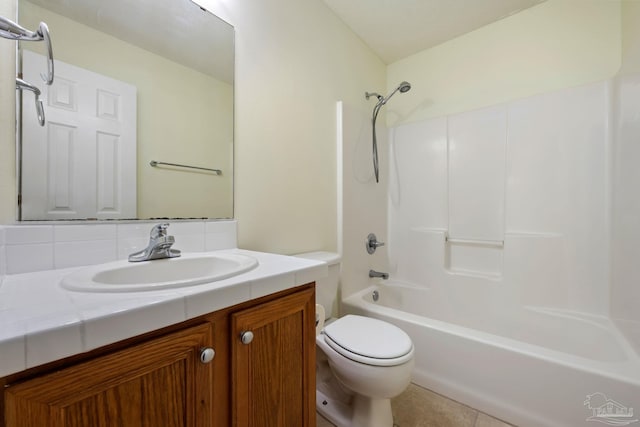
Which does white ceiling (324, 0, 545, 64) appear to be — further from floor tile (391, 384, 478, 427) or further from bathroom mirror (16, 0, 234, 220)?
floor tile (391, 384, 478, 427)

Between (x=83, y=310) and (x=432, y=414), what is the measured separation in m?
1.55

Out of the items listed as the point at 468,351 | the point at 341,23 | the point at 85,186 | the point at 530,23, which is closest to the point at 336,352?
the point at 468,351

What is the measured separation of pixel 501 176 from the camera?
1.81m

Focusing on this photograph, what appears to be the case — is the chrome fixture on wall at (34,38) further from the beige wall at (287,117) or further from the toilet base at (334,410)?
the toilet base at (334,410)

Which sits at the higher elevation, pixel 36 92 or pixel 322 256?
pixel 36 92

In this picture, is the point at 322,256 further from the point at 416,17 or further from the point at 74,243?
the point at 416,17

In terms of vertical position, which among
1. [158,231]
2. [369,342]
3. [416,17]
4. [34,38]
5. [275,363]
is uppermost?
[416,17]

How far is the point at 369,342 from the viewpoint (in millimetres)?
1134

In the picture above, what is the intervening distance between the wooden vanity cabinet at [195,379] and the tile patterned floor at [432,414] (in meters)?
0.75

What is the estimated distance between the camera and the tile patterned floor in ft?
4.05

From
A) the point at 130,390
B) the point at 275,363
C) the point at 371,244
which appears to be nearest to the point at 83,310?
the point at 130,390

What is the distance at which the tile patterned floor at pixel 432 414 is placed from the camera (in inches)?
48.6

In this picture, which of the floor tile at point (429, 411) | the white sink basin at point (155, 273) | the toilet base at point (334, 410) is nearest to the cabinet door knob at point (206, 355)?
the white sink basin at point (155, 273)

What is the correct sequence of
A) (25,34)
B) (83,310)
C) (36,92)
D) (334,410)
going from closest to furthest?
(83,310), (25,34), (36,92), (334,410)
